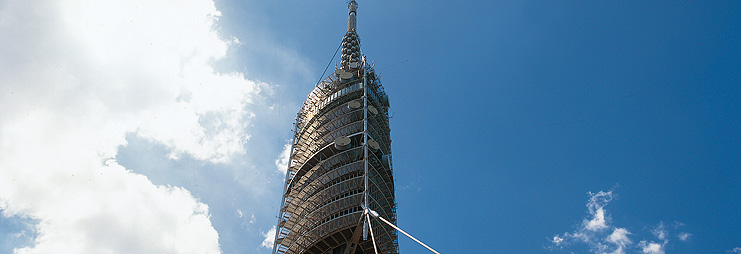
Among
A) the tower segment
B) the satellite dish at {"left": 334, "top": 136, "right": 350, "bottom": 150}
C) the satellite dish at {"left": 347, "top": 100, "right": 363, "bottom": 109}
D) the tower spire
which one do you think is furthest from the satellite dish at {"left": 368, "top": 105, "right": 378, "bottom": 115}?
the tower spire

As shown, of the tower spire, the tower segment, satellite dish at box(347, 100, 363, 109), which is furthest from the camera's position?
the tower spire

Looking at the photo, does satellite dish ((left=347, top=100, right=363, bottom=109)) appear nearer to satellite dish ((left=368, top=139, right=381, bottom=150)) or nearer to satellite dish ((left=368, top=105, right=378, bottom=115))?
satellite dish ((left=368, top=105, right=378, bottom=115))

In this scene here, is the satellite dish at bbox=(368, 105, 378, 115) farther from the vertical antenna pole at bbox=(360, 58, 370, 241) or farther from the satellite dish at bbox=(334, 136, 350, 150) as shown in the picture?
the satellite dish at bbox=(334, 136, 350, 150)

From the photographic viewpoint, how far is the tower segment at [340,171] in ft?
207

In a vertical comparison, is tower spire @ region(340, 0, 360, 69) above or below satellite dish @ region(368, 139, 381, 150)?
above

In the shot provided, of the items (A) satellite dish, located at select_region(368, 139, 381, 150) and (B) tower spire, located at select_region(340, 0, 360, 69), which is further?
(B) tower spire, located at select_region(340, 0, 360, 69)

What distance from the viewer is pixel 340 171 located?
6756cm

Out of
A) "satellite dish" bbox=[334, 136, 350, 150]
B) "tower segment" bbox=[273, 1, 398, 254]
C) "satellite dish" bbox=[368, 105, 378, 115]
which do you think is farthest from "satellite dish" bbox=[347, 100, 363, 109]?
"satellite dish" bbox=[334, 136, 350, 150]

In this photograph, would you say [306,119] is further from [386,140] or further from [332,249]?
[332,249]

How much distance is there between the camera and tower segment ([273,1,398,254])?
207 ft

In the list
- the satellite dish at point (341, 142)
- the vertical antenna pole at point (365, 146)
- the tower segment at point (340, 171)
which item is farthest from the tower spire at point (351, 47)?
the satellite dish at point (341, 142)

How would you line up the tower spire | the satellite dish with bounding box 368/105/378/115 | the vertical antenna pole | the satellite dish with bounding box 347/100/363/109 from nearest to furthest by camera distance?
the vertical antenna pole, the satellite dish with bounding box 347/100/363/109, the satellite dish with bounding box 368/105/378/115, the tower spire

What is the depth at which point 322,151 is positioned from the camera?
72.1 meters

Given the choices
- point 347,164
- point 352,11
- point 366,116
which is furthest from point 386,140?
point 352,11
